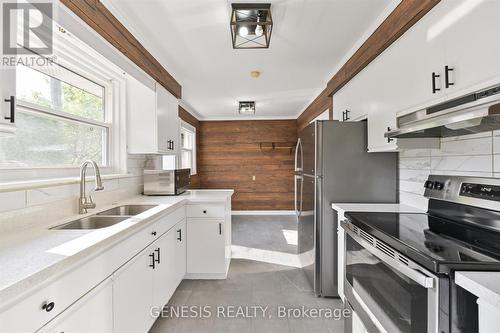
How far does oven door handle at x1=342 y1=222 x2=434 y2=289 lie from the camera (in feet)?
2.94

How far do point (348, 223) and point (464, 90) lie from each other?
0.97 m

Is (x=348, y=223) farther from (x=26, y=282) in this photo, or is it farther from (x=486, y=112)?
(x=26, y=282)

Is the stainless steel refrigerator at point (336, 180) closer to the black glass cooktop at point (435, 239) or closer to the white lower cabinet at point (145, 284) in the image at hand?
the black glass cooktop at point (435, 239)

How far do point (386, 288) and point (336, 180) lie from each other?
1.17 meters

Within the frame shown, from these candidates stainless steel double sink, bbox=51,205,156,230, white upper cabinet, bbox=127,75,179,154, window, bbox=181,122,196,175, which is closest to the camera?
stainless steel double sink, bbox=51,205,156,230

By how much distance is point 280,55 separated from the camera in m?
2.58

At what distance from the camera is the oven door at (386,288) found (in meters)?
0.92

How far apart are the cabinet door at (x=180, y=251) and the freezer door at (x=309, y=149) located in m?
1.43

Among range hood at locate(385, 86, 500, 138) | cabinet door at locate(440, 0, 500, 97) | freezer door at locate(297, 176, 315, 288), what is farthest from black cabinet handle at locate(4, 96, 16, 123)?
freezer door at locate(297, 176, 315, 288)

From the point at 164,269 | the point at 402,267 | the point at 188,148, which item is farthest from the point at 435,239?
the point at 188,148

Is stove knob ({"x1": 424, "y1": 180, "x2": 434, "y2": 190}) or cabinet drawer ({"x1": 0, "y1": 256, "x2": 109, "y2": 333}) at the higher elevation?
stove knob ({"x1": 424, "y1": 180, "x2": 434, "y2": 190})

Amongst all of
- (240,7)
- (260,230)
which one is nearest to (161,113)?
(240,7)

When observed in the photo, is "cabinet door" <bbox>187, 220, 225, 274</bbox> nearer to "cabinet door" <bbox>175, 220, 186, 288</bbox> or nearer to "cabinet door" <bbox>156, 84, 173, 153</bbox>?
"cabinet door" <bbox>175, 220, 186, 288</bbox>

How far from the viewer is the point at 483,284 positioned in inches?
28.9
